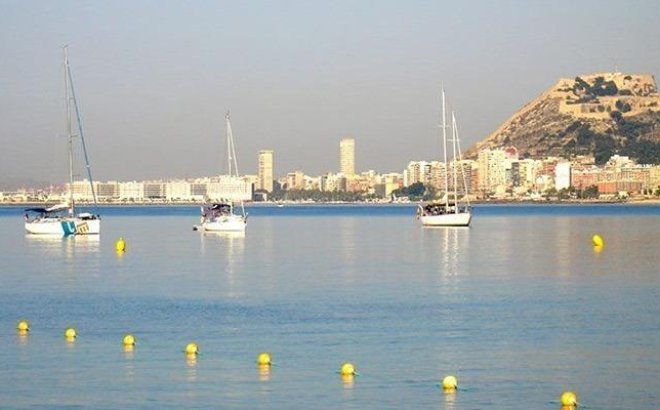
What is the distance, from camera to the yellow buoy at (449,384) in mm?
23766

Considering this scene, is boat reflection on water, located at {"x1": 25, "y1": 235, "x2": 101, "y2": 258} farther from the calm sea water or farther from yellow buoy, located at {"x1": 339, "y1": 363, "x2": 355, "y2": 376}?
yellow buoy, located at {"x1": 339, "y1": 363, "x2": 355, "y2": 376}

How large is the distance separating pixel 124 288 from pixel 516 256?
76.4 feet

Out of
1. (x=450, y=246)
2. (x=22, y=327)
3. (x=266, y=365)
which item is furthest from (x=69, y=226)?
(x=266, y=365)

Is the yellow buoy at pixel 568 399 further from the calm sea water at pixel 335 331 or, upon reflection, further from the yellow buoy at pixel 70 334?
the yellow buoy at pixel 70 334

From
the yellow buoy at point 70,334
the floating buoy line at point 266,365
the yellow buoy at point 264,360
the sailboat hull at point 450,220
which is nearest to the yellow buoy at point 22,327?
the floating buoy line at point 266,365

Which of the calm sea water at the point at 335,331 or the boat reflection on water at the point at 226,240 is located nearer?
the calm sea water at the point at 335,331

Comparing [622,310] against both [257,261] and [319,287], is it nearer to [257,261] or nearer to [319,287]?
[319,287]

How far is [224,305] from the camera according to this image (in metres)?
38.6

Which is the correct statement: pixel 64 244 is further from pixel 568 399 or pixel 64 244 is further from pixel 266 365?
pixel 568 399

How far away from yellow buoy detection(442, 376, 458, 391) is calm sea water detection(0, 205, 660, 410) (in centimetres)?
25

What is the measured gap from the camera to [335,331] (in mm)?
31625

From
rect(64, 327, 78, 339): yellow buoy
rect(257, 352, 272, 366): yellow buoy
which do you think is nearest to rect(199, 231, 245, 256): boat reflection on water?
rect(64, 327, 78, 339): yellow buoy

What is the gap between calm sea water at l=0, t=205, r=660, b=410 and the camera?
2380cm

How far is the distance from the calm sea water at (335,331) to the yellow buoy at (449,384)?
0.83ft
